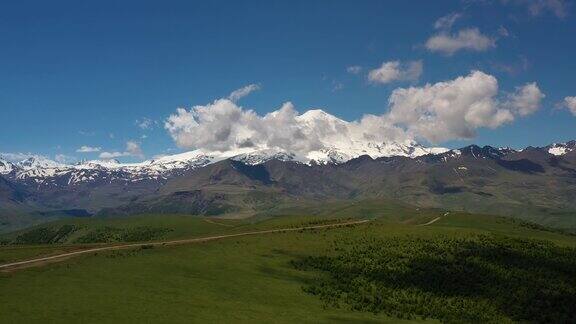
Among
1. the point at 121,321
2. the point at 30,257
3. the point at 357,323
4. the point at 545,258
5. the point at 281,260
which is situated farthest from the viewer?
the point at 545,258

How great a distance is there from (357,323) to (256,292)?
15803 millimetres

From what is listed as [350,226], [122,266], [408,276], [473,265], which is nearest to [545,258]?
[473,265]

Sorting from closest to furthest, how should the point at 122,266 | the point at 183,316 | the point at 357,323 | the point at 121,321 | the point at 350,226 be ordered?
the point at 121,321, the point at 183,316, the point at 357,323, the point at 122,266, the point at 350,226

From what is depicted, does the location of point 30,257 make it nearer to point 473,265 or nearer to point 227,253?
point 227,253

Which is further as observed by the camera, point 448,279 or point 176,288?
point 448,279

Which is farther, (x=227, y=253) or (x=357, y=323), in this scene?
(x=227, y=253)

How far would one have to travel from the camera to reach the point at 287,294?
74188 millimetres

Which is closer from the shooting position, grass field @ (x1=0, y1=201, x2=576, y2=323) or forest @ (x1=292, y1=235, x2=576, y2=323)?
grass field @ (x1=0, y1=201, x2=576, y2=323)

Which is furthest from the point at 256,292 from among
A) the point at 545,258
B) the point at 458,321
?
the point at 545,258

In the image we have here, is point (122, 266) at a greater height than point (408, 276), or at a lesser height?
greater

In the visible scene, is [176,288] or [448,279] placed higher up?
[176,288]

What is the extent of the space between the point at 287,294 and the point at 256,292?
448 centimetres

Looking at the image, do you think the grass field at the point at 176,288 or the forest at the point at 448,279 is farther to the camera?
the forest at the point at 448,279

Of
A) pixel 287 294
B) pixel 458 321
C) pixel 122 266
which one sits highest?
pixel 122 266
